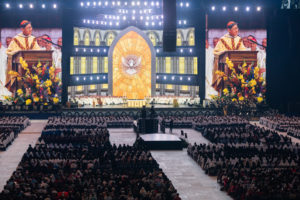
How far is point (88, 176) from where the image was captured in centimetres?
2523

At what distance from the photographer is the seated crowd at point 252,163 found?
79.7ft

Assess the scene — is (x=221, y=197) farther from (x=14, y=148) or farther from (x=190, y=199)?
(x=14, y=148)

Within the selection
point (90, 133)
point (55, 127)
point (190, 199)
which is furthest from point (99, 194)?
point (55, 127)

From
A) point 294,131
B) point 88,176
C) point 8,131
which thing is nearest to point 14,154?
point 8,131

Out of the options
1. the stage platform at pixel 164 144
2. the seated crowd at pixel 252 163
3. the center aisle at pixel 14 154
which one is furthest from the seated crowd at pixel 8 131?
the seated crowd at pixel 252 163

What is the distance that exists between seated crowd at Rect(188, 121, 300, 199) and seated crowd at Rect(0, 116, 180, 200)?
3811 millimetres

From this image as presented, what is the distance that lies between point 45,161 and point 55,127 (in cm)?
Answer: 1781

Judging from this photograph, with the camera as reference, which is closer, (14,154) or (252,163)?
(252,163)

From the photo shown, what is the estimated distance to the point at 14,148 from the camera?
40469 millimetres

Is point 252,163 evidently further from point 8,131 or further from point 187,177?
point 8,131

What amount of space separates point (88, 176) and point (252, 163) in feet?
35.5

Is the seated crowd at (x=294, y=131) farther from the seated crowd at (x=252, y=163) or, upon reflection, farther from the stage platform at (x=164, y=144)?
the stage platform at (x=164, y=144)

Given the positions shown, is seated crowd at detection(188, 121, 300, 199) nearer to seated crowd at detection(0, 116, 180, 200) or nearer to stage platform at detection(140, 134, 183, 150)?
stage platform at detection(140, 134, 183, 150)

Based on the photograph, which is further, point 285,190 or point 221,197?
point 221,197
